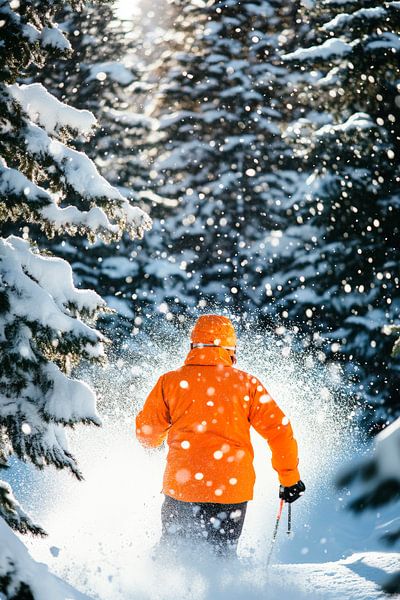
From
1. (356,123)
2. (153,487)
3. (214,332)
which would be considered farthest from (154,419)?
(356,123)

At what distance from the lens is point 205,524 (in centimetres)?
459

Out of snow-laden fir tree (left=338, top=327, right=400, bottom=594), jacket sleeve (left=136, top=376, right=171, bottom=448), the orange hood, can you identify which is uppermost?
snow-laden fir tree (left=338, top=327, right=400, bottom=594)

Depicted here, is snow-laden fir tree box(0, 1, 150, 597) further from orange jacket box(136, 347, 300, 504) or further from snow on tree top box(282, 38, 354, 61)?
snow on tree top box(282, 38, 354, 61)

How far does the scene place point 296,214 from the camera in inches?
624

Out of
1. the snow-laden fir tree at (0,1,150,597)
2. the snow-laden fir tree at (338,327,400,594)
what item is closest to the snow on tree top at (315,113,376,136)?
the snow-laden fir tree at (0,1,150,597)

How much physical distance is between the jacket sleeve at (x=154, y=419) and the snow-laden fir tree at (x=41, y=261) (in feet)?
1.85

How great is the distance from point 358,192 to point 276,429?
30.5 feet

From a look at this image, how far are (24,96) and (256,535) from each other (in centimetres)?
631

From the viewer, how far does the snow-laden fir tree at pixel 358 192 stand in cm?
1170

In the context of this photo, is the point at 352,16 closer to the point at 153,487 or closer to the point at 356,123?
the point at 356,123

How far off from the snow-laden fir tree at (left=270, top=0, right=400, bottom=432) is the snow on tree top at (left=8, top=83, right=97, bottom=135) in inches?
296

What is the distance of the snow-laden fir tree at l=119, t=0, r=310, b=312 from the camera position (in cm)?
1717

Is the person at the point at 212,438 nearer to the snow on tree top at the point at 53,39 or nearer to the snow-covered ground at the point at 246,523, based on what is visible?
the snow-covered ground at the point at 246,523

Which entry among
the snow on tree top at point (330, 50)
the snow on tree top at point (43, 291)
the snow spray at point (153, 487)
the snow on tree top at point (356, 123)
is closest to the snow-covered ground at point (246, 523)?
the snow spray at point (153, 487)
